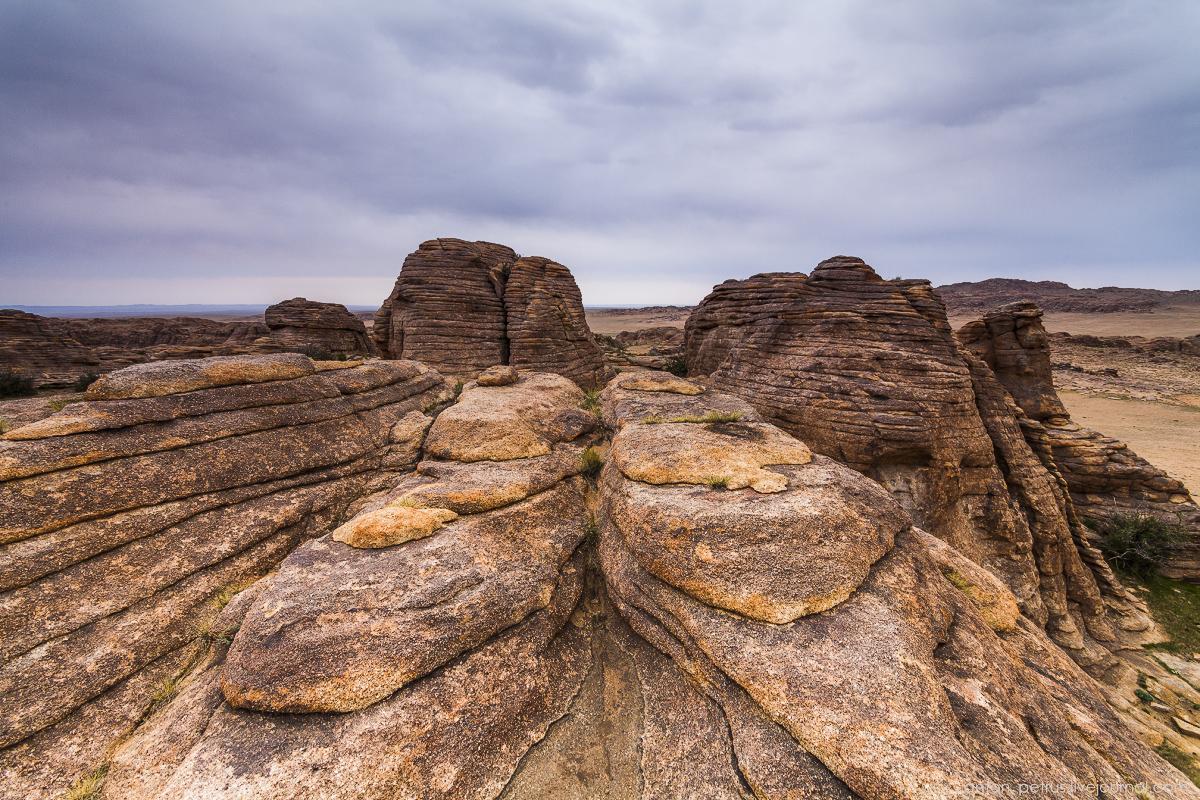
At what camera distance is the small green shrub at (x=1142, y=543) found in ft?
48.7

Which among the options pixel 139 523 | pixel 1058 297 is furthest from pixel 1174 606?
pixel 1058 297

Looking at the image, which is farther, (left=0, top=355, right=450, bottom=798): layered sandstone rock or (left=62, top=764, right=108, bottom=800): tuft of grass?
(left=0, top=355, right=450, bottom=798): layered sandstone rock

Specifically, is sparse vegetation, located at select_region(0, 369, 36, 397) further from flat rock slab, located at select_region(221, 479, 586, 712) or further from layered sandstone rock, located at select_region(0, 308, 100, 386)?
flat rock slab, located at select_region(221, 479, 586, 712)

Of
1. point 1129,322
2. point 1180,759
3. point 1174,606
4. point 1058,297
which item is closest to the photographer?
point 1180,759

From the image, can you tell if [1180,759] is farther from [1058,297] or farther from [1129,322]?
[1058,297]

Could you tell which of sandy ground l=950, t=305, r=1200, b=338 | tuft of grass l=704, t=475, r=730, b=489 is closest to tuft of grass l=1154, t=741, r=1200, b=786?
tuft of grass l=704, t=475, r=730, b=489

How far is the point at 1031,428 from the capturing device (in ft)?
48.8

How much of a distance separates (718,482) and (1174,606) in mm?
19862

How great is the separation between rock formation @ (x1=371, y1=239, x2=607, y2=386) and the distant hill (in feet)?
389

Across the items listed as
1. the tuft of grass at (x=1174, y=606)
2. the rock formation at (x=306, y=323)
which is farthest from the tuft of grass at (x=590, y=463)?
the rock formation at (x=306, y=323)

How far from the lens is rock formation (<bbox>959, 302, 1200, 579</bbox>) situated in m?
15.9

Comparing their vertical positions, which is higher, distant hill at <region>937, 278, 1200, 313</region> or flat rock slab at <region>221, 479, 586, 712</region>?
distant hill at <region>937, 278, 1200, 313</region>

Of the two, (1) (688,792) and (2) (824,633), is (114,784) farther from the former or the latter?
(2) (824,633)

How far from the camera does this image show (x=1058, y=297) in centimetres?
13888
